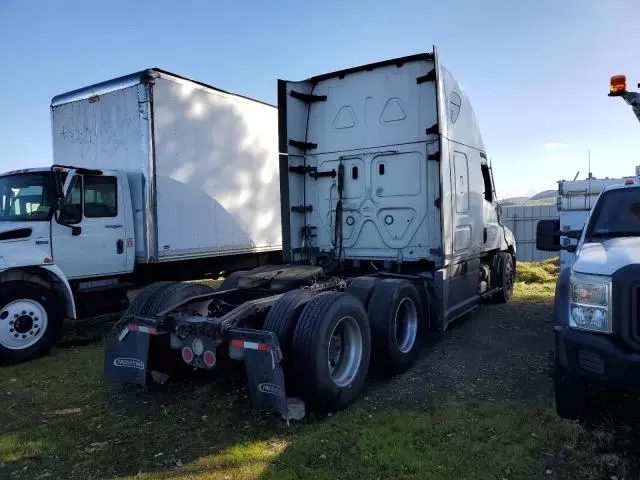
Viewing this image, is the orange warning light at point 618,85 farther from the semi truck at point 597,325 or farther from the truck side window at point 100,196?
the truck side window at point 100,196

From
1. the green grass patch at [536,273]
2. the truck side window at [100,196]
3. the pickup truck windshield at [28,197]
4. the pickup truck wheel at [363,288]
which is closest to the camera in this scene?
the pickup truck wheel at [363,288]

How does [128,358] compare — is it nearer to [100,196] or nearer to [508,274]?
[100,196]

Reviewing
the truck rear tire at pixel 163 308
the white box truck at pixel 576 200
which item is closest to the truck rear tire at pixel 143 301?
the truck rear tire at pixel 163 308

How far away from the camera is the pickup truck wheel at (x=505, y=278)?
9117 mm

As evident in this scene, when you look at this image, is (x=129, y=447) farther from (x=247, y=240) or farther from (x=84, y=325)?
(x=247, y=240)

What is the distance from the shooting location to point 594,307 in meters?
3.38

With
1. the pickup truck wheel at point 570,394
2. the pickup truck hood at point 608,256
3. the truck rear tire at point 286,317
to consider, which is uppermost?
the pickup truck hood at point 608,256

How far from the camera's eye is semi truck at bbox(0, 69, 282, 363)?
6566 mm

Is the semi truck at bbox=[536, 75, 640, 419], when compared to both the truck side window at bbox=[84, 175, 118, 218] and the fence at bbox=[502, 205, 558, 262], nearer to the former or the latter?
the truck side window at bbox=[84, 175, 118, 218]

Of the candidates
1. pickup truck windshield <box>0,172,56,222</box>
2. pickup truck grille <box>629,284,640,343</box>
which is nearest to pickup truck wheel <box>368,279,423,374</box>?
pickup truck grille <box>629,284,640,343</box>

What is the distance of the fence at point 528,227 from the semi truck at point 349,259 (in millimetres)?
9920

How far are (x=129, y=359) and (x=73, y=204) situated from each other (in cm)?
340

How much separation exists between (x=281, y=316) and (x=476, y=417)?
75.1 inches

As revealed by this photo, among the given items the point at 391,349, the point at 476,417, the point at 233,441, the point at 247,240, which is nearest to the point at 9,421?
the point at 233,441
